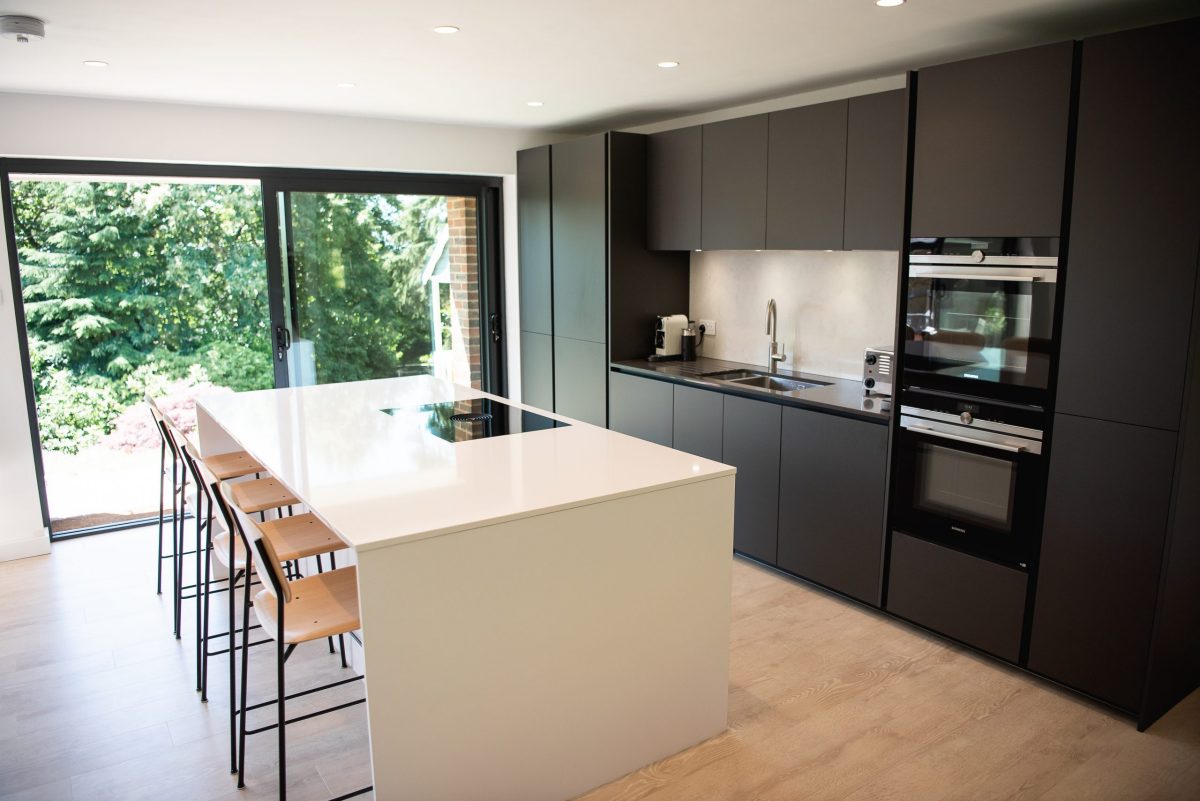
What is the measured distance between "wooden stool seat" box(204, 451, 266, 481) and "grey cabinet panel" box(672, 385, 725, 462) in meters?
2.13

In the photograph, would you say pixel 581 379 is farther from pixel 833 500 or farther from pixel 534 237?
pixel 833 500

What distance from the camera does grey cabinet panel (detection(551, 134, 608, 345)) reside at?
4918 mm

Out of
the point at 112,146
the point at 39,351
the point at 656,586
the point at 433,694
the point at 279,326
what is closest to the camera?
the point at 433,694

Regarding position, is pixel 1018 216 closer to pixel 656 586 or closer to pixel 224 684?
pixel 656 586

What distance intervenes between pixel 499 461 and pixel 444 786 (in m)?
0.98

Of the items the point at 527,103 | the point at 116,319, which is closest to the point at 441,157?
the point at 527,103

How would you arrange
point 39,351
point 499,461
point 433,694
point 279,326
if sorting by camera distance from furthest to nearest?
point 39,351 → point 279,326 → point 499,461 → point 433,694

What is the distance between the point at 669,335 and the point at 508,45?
220cm

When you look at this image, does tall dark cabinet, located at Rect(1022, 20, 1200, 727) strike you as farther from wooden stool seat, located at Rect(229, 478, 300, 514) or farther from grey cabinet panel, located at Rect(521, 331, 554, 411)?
grey cabinet panel, located at Rect(521, 331, 554, 411)

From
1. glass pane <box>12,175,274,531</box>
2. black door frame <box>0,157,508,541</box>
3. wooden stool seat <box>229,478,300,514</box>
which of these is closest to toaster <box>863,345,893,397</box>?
wooden stool seat <box>229,478,300,514</box>

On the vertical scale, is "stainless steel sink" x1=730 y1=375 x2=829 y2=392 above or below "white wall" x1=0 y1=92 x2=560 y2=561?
below

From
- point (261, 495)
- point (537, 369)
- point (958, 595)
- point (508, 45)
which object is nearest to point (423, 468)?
point (261, 495)

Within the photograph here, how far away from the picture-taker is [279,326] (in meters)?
5.13

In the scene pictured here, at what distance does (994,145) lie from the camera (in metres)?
2.91
